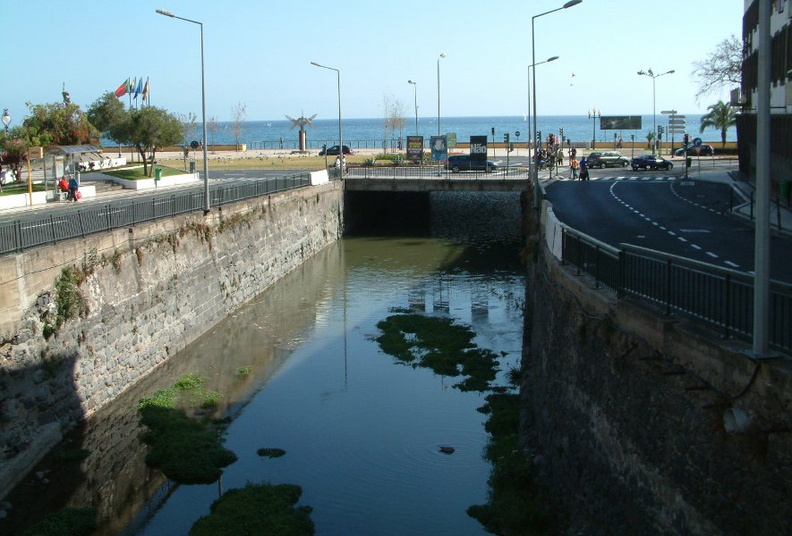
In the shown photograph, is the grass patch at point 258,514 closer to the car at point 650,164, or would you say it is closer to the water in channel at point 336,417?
the water in channel at point 336,417

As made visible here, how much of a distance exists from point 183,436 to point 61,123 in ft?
141

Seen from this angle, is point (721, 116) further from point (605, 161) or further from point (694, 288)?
point (694, 288)

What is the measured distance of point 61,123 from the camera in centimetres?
5850

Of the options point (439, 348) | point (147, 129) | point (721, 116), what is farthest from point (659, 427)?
point (721, 116)

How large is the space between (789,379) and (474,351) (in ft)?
61.6

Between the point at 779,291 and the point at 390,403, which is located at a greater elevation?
the point at 779,291

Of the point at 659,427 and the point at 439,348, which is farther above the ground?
the point at 659,427

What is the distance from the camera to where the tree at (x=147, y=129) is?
5975 cm

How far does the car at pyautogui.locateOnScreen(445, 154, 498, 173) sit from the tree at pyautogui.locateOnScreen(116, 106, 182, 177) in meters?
18.8

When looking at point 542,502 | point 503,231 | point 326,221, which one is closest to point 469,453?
point 542,502

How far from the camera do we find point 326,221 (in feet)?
173

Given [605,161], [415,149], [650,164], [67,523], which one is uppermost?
[415,149]

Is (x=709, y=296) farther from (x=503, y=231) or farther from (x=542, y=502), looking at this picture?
(x=503, y=231)

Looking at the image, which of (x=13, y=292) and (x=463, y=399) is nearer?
(x=13, y=292)
